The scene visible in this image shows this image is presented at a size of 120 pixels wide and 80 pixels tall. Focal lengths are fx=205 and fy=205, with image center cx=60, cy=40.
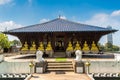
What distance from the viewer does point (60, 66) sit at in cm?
1398

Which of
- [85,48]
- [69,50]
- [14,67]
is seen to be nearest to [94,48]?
[85,48]

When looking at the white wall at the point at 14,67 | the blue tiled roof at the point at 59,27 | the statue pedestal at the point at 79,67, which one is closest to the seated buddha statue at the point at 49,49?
the blue tiled roof at the point at 59,27

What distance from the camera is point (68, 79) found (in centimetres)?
1077

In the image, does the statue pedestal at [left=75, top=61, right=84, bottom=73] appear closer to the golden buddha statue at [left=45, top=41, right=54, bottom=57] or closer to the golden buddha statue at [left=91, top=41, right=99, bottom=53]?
the golden buddha statue at [left=91, top=41, right=99, bottom=53]

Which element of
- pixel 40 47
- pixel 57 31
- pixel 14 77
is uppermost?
pixel 57 31

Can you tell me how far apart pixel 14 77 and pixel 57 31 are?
6949 mm

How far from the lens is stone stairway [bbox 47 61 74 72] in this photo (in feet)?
44.6

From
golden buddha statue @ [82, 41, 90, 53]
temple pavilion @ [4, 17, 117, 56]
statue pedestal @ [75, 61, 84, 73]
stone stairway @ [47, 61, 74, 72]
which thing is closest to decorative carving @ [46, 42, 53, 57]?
temple pavilion @ [4, 17, 117, 56]

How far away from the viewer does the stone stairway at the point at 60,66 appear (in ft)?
44.6

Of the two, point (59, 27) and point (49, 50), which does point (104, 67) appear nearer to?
point (49, 50)

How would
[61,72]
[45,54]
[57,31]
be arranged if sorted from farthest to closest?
[45,54], [57,31], [61,72]

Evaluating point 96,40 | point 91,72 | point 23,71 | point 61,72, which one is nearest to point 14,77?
point 23,71

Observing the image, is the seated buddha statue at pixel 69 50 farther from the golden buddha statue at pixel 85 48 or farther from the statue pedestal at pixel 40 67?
the statue pedestal at pixel 40 67

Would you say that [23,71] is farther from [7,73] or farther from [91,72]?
[91,72]
